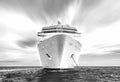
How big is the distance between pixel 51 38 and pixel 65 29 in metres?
9.07

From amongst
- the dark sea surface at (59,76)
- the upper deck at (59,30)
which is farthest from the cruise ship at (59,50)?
the dark sea surface at (59,76)

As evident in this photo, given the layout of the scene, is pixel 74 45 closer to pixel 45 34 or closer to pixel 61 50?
pixel 61 50

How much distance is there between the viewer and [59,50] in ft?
133

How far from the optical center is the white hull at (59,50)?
4062 cm

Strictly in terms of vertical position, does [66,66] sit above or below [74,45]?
below

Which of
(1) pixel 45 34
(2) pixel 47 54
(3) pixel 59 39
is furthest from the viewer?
(1) pixel 45 34

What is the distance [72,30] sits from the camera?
51094 millimetres

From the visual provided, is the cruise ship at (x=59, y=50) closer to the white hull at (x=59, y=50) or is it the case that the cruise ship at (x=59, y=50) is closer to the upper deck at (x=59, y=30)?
the white hull at (x=59, y=50)

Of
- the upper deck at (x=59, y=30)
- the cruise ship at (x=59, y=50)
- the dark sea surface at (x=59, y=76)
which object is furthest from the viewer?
the upper deck at (x=59, y=30)

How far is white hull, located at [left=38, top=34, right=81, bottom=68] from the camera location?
4062 cm

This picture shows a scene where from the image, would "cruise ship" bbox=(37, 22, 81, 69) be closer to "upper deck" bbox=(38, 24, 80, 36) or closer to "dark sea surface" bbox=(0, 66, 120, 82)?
"upper deck" bbox=(38, 24, 80, 36)

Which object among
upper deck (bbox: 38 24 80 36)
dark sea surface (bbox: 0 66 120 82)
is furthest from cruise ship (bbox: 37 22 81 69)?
dark sea surface (bbox: 0 66 120 82)

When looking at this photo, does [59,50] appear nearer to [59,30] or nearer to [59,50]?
[59,50]

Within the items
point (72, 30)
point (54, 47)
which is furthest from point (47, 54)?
point (72, 30)
